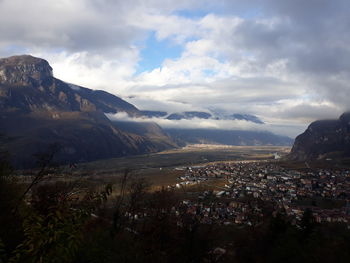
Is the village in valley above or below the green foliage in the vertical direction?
below

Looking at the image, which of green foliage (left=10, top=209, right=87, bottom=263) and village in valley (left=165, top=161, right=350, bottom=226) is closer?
green foliage (left=10, top=209, right=87, bottom=263)

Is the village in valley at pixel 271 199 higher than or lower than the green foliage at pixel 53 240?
lower

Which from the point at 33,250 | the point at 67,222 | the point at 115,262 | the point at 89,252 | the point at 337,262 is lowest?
the point at 337,262

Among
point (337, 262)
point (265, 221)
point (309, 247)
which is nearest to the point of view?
point (337, 262)

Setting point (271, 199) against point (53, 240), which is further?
point (271, 199)

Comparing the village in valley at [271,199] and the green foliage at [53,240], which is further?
the village in valley at [271,199]

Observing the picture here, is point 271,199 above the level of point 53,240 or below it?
below

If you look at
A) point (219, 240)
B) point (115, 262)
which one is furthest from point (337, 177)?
point (115, 262)

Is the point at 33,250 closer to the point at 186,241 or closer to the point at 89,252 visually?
the point at 89,252
